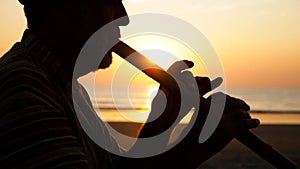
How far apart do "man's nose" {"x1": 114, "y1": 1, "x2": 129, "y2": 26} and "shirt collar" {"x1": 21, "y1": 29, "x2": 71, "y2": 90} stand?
372 millimetres

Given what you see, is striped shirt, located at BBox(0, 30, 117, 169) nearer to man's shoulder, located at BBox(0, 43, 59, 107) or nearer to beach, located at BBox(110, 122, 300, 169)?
man's shoulder, located at BBox(0, 43, 59, 107)

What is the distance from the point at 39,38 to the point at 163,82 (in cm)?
46

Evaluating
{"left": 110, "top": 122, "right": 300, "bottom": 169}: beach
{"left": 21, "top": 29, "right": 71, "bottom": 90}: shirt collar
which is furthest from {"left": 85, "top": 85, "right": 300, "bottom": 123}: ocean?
{"left": 110, "top": 122, "right": 300, "bottom": 169}: beach

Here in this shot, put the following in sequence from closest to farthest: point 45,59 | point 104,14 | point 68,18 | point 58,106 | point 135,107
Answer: point 58,106 < point 45,59 < point 68,18 < point 104,14 < point 135,107

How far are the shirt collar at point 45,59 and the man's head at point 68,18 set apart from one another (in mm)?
54

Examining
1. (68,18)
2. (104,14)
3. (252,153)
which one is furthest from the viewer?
(252,153)

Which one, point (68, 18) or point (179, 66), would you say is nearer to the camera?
point (68, 18)

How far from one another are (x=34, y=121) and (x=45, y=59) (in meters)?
0.37

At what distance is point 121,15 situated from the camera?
6.28 ft

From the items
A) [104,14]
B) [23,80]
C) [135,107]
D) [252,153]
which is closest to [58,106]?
[23,80]

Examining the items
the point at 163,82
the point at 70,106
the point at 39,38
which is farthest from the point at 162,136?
the point at 39,38

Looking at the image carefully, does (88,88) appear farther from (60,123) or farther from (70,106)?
(60,123)

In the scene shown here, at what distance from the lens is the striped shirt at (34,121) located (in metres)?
1.19

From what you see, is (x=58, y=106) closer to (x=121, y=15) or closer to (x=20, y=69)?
(x=20, y=69)
